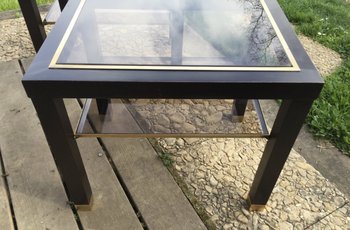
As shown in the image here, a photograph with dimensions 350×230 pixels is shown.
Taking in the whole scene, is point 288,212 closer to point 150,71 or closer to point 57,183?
point 150,71

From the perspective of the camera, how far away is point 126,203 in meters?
1.54

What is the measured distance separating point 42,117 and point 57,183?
62 centimetres

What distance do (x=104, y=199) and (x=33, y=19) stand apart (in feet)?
4.19

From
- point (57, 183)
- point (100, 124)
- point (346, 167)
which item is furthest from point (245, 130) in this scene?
point (57, 183)

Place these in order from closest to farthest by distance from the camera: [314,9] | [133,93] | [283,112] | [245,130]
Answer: [133,93] < [283,112] < [245,130] < [314,9]

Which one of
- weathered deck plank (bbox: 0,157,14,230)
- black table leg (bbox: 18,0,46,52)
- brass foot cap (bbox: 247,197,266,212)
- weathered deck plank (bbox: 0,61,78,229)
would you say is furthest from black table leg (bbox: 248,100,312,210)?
black table leg (bbox: 18,0,46,52)

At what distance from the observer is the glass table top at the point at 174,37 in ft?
3.51

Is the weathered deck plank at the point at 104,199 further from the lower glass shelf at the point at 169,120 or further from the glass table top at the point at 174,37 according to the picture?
the glass table top at the point at 174,37

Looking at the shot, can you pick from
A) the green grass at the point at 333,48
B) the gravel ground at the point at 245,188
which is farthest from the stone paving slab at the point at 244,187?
the green grass at the point at 333,48

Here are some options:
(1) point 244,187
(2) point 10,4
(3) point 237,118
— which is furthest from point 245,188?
(2) point 10,4

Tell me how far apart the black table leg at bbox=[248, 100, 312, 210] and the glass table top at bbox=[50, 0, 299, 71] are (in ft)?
0.49

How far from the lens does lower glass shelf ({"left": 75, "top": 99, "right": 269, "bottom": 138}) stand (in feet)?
4.42

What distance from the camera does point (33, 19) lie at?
6.81 ft

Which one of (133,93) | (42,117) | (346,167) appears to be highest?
(133,93)
